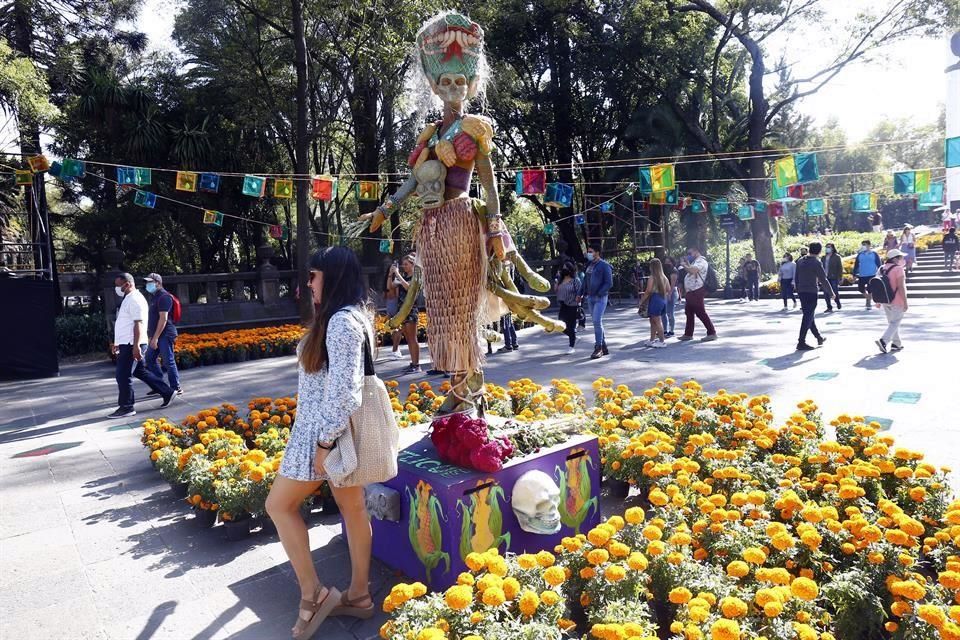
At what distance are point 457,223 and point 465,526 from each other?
5.68 feet

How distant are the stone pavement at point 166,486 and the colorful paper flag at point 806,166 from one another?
2979 mm

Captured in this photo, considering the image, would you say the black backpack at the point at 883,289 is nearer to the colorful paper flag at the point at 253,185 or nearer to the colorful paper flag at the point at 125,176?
the colorful paper flag at the point at 253,185

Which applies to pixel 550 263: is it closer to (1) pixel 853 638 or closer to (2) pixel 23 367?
(2) pixel 23 367

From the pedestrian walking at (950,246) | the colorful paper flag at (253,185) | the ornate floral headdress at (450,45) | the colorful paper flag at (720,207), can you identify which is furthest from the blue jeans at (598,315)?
the pedestrian walking at (950,246)

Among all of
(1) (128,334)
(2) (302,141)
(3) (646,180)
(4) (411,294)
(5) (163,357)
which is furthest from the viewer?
(3) (646,180)

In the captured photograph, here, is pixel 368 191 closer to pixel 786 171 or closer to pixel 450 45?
pixel 786 171

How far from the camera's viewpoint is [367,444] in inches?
107

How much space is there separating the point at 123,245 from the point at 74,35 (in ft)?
21.2

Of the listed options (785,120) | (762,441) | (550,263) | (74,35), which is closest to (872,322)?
(762,441)

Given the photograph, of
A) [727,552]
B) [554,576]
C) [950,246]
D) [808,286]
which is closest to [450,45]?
[554,576]

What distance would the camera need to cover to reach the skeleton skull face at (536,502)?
10.2ft

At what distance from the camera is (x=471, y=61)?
3.82m

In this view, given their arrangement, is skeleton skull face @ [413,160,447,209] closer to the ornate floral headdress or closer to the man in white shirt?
the ornate floral headdress

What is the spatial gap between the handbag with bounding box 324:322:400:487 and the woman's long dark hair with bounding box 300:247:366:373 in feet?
0.63
